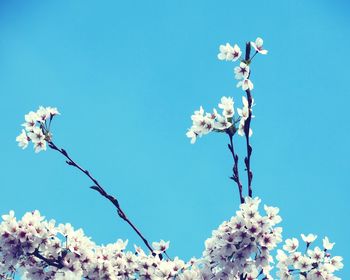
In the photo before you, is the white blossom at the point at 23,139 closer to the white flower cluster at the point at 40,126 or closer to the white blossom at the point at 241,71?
the white flower cluster at the point at 40,126

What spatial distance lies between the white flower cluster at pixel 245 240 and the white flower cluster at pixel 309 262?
584mm

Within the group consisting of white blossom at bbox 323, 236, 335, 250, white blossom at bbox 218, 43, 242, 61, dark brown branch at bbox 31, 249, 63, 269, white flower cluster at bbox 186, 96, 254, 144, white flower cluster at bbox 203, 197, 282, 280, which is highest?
white blossom at bbox 218, 43, 242, 61

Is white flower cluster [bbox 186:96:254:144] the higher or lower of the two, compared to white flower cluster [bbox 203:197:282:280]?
higher

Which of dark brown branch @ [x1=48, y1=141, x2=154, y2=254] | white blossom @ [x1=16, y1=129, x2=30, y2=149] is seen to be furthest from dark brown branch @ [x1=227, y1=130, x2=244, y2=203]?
white blossom @ [x1=16, y1=129, x2=30, y2=149]

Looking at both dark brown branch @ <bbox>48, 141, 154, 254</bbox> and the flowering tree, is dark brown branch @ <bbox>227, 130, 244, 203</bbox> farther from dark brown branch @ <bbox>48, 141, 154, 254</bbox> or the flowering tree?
dark brown branch @ <bbox>48, 141, 154, 254</bbox>

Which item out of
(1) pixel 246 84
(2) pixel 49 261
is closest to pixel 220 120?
(1) pixel 246 84

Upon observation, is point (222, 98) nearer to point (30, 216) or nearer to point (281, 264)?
point (281, 264)

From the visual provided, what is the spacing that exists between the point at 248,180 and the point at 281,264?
1.57 metres

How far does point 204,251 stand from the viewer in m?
6.70

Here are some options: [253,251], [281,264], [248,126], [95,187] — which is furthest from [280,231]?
[95,187]

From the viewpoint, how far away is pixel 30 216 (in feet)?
22.8

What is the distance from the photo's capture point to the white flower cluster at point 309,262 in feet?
21.9

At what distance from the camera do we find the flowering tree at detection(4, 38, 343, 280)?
621 centimetres

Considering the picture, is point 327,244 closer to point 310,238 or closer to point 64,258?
point 310,238
